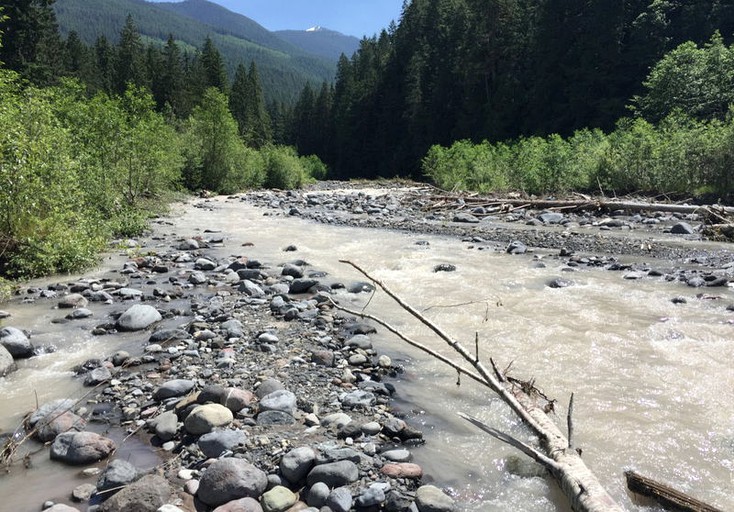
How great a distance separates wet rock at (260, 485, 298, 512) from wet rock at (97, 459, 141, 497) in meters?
0.89

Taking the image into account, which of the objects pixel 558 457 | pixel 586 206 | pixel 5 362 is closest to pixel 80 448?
pixel 5 362

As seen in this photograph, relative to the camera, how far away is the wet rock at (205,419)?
3.73 metres

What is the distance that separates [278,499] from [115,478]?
41.7 inches

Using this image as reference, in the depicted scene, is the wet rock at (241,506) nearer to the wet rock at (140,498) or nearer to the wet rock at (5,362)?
the wet rock at (140,498)

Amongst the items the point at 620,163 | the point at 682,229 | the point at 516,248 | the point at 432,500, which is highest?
the point at 620,163

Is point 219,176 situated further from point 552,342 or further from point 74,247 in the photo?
point 552,342

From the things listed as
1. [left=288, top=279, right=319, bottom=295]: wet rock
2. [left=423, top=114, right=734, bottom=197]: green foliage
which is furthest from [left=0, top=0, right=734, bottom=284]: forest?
[left=288, top=279, right=319, bottom=295]: wet rock

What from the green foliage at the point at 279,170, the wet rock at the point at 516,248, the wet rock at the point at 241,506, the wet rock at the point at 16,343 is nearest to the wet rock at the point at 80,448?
the wet rock at the point at 241,506

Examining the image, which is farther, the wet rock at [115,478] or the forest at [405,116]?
the forest at [405,116]

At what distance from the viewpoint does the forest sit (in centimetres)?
926

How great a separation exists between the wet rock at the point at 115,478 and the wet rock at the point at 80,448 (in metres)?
0.33

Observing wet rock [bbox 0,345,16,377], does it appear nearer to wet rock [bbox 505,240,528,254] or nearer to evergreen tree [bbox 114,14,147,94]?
wet rock [bbox 505,240,528,254]

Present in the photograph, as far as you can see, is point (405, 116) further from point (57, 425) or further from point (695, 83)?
point (57, 425)

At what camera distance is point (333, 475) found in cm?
321
